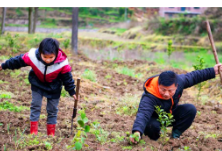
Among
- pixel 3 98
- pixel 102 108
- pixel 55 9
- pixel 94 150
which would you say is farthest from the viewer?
pixel 55 9

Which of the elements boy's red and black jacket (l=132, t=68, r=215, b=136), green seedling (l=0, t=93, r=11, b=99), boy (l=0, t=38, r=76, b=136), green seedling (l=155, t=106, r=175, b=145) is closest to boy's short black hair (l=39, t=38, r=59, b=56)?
boy (l=0, t=38, r=76, b=136)

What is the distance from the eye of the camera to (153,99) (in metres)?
3.88

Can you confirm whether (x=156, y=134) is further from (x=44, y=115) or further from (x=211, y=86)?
(x=211, y=86)

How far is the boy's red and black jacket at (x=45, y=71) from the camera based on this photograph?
3.82m

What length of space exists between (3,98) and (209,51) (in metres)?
22.4

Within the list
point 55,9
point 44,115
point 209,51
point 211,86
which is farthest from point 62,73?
point 55,9

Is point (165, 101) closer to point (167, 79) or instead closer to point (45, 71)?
point (167, 79)

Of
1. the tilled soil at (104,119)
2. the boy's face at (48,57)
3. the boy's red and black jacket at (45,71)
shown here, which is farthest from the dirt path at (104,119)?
the boy's face at (48,57)

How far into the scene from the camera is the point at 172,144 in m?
3.93

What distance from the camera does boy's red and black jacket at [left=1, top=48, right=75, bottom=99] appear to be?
382 cm

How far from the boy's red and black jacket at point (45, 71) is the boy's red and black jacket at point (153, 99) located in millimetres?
1040

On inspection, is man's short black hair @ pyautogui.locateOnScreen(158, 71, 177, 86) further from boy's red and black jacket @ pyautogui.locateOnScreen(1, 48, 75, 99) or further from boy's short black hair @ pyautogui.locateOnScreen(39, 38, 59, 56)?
boy's short black hair @ pyautogui.locateOnScreen(39, 38, 59, 56)

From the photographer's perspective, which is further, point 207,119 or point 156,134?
point 207,119

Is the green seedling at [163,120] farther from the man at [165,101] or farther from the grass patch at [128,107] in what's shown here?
the grass patch at [128,107]
